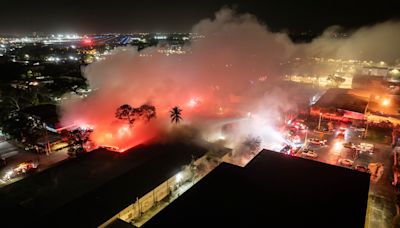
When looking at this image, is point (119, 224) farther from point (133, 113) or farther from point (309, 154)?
point (309, 154)

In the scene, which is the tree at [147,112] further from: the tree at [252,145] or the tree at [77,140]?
the tree at [252,145]

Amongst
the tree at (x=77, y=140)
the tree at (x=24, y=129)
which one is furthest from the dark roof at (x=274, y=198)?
the tree at (x=24, y=129)

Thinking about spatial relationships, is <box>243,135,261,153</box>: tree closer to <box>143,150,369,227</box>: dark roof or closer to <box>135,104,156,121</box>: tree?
<box>143,150,369,227</box>: dark roof

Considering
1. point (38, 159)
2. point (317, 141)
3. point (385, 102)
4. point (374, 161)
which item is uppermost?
point (385, 102)

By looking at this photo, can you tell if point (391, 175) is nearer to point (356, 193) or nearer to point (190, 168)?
point (356, 193)

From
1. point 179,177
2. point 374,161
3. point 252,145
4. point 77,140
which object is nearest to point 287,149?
point 252,145

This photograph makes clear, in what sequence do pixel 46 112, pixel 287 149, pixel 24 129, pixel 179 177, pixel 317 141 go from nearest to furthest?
pixel 179 177, pixel 287 149, pixel 317 141, pixel 24 129, pixel 46 112

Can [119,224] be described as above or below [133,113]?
below
